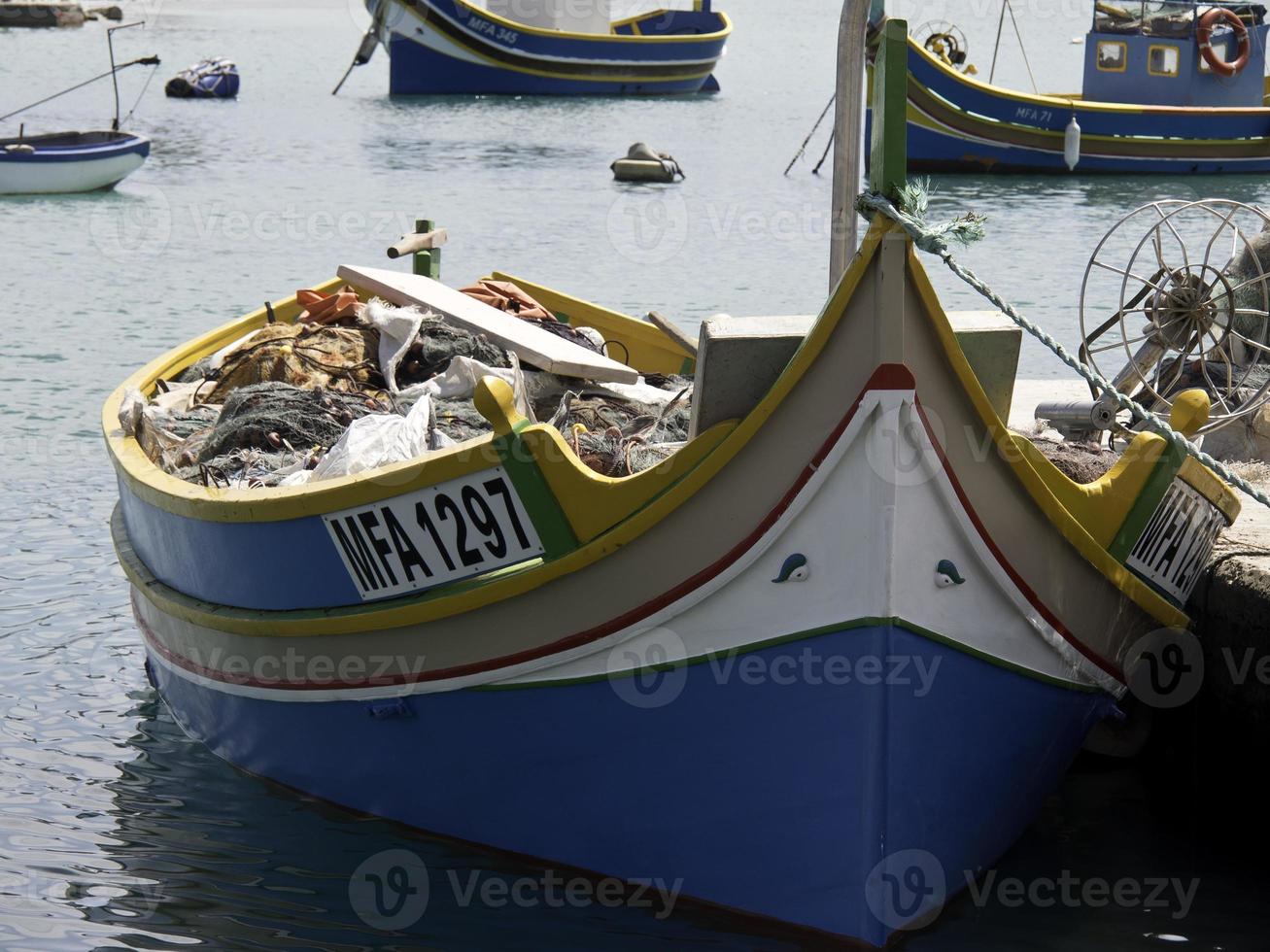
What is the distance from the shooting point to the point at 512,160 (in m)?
31.2

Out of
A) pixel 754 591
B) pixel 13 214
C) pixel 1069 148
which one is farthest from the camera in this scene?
pixel 1069 148

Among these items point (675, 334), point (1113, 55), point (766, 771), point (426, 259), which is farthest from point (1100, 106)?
point (766, 771)

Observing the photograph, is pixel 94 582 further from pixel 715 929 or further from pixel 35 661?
pixel 715 929

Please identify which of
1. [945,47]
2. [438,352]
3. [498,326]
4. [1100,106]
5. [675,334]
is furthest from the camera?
[945,47]

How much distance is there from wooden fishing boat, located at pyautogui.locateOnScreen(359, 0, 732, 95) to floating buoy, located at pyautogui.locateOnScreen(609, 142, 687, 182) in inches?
541

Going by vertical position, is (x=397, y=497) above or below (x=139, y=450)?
above

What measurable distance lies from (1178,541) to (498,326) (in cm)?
323

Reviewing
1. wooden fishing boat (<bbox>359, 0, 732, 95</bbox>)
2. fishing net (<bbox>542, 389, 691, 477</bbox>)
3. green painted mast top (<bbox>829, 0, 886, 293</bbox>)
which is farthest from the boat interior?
green painted mast top (<bbox>829, 0, 886, 293</bbox>)

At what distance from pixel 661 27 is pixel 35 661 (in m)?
41.3

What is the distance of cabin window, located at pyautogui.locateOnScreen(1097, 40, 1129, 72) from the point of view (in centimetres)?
2695

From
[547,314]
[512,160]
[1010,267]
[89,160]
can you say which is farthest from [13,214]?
[547,314]

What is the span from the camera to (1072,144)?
87.9 feet

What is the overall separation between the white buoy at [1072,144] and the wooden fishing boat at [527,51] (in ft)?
57.5

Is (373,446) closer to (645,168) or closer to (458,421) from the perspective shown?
(458,421)
